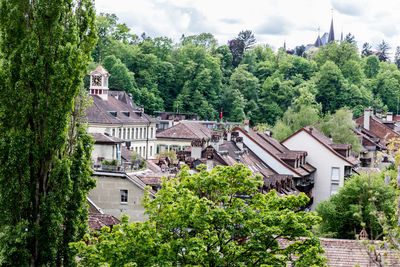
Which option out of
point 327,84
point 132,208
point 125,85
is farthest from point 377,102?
point 132,208

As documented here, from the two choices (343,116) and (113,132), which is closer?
(113,132)

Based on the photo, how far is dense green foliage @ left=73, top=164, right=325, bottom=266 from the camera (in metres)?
20.0

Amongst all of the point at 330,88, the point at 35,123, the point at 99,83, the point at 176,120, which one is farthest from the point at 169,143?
the point at 35,123

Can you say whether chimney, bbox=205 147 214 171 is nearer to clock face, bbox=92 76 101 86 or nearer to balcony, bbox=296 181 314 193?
balcony, bbox=296 181 314 193

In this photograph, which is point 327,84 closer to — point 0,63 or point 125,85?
point 125,85

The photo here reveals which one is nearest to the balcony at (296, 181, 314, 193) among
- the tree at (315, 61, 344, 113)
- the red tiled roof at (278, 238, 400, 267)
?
the red tiled roof at (278, 238, 400, 267)

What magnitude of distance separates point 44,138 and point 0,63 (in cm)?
261

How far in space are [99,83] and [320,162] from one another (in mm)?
30323

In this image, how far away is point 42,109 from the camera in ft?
64.4

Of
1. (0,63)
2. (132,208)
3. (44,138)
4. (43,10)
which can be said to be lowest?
(132,208)

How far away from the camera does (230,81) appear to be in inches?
5399

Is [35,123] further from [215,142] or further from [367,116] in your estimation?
[367,116]

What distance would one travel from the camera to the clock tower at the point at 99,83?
7919 centimetres

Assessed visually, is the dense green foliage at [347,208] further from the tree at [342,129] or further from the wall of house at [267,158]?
the tree at [342,129]
